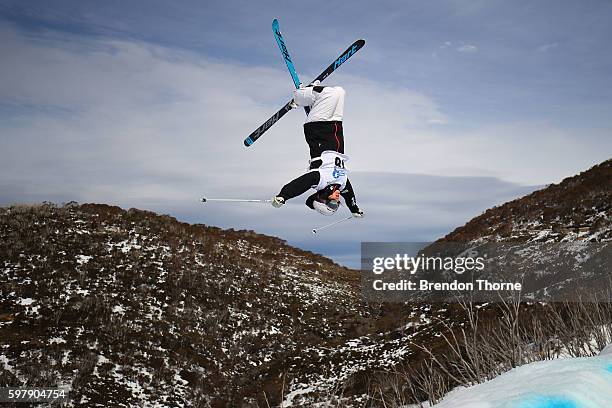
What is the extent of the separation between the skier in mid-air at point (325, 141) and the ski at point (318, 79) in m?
0.11

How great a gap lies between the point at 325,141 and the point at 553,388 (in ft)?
9.44

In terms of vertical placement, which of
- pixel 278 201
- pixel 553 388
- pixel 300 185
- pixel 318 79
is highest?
pixel 318 79

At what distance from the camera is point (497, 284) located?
1797 cm

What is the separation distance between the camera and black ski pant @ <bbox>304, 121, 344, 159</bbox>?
484 centimetres

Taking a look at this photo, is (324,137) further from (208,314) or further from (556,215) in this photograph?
(556,215)

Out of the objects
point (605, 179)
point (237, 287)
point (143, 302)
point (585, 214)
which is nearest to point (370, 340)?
point (237, 287)

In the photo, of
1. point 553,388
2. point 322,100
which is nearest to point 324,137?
point 322,100

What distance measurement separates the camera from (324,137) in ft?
15.9

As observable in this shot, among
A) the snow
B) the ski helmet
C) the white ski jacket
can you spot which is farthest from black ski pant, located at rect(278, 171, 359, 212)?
the snow

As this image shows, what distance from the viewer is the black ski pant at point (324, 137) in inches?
191

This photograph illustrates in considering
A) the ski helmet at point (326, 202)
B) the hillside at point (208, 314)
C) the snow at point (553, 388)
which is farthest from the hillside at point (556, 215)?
the ski helmet at point (326, 202)

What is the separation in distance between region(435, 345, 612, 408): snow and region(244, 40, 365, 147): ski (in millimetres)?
3047

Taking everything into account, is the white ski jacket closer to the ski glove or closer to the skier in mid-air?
the skier in mid-air

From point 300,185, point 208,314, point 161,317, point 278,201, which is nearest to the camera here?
point 278,201
